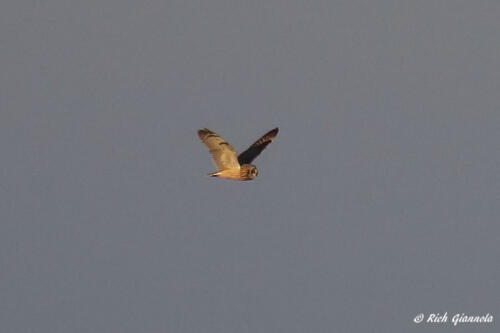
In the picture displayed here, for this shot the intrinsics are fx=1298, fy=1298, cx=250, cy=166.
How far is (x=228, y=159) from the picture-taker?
38.0m

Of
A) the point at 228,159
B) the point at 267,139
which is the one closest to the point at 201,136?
the point at 228,159

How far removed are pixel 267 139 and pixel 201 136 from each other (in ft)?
18.3

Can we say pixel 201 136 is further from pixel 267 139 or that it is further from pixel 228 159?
pixel 267 139

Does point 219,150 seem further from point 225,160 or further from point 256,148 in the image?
point 256,148

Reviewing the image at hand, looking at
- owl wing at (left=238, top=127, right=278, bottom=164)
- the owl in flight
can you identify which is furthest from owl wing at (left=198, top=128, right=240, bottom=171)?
owl wing at (left=238, top=127, right=278, bottom=164)

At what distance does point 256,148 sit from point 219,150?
4.24 m

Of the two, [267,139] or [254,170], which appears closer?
[254,170]

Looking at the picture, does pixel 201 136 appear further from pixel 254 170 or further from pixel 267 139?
pixel 267 139

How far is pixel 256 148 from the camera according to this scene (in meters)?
41.8

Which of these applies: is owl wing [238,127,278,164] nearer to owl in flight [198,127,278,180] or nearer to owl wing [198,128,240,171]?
owl in flight [198,127,278,180]

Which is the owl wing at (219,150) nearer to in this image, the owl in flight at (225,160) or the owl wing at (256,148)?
the owl in flight at (225,160)

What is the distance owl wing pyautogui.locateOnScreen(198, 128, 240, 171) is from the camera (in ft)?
122

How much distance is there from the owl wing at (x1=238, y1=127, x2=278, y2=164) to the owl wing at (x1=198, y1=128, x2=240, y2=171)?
1287 millimetres

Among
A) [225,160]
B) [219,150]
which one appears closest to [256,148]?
[225,160]
